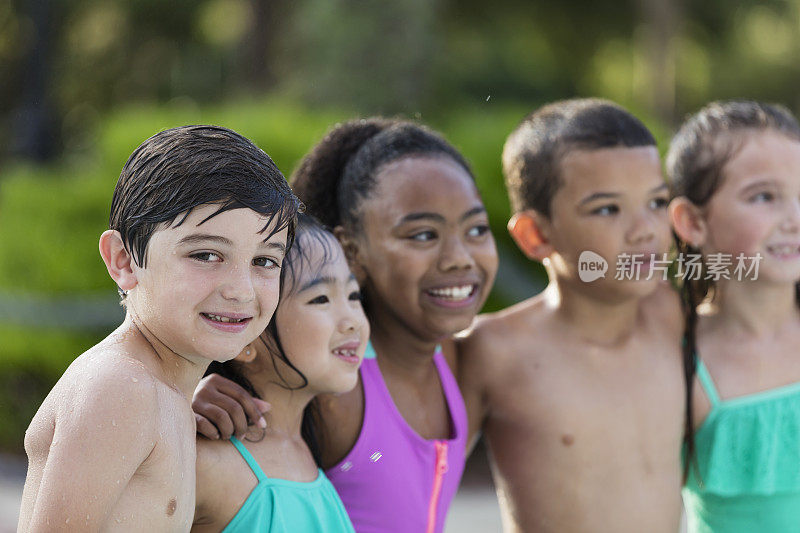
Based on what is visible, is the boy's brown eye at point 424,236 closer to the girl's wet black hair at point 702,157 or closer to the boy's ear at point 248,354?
the boy's ear at point 248,354

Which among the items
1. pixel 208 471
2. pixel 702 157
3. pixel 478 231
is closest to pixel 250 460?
pixel 208 471

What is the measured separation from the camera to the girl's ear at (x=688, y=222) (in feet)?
10.7

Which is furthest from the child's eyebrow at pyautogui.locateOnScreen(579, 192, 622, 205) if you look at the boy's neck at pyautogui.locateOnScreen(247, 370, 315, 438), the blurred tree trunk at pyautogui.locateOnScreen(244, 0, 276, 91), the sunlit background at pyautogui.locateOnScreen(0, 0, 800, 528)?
the blurred tree trunk at pyautogui.locateOnScreen(244, 0, 276, 91)

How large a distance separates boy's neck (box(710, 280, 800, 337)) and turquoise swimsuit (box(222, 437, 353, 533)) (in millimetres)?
1676

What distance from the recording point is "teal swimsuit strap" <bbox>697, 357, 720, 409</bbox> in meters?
3.21

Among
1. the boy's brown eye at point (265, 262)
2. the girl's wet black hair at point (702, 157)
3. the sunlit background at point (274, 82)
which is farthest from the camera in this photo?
the sunlit background at point (274, 82)

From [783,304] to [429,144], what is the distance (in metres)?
1.46

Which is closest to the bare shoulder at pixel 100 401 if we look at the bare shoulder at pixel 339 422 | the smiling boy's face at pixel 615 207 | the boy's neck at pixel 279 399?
the boy's neck at pixel 279 399

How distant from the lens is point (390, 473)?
2.60m

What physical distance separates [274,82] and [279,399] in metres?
9.27

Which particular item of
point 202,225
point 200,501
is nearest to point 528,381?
point 200,501

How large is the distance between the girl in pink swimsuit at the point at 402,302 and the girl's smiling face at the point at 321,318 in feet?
0.90

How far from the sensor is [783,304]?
3318mm

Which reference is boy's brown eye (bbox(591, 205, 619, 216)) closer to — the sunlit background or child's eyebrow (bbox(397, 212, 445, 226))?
child's eyebrow (bbox(397, 212, 445, 226))
